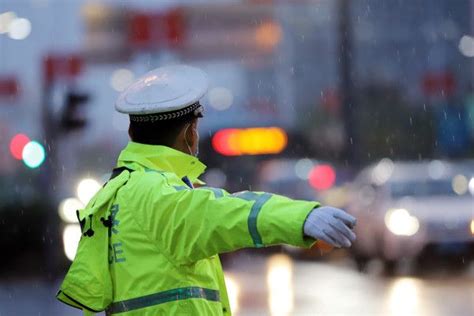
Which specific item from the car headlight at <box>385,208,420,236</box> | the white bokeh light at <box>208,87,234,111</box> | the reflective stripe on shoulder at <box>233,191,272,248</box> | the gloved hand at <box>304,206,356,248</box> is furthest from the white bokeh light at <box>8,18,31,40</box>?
the gloved hand at <box>304,206,356,248</box>

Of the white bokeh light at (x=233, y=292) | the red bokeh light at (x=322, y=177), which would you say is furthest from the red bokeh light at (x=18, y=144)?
the red bokeh light at (x=322, y=177)

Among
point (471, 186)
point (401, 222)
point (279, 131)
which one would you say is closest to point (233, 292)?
point (401, 222)

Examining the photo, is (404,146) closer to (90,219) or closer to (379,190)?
(379,190)

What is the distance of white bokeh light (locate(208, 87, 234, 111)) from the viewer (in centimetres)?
3562

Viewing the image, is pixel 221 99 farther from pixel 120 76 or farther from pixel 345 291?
pixel 345 291

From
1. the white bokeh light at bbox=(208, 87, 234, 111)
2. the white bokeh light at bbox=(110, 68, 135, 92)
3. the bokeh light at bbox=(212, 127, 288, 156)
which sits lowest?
the bokeh light at bbox=(212, 127, 288, 156)

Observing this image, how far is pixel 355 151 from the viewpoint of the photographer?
42.2 meters

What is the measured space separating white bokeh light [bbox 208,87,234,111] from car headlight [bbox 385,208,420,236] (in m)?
15.0

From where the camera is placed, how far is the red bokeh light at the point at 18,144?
24736 millimetres

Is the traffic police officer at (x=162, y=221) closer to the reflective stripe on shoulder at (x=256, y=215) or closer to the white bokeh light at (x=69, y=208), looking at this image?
→ the reflective stripe on shoulder at (x=256, y=215)

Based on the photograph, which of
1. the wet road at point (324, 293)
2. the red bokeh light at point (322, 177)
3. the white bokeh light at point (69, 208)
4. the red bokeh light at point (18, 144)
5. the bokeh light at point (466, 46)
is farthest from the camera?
the bokeh light at point (466, 46)

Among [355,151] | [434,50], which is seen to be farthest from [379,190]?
[434,50]

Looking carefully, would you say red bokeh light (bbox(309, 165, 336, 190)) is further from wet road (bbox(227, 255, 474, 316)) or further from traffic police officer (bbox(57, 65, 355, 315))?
traffic police officer (bbox(57, 65, 355, 315))

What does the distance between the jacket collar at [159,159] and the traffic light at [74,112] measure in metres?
19.7
